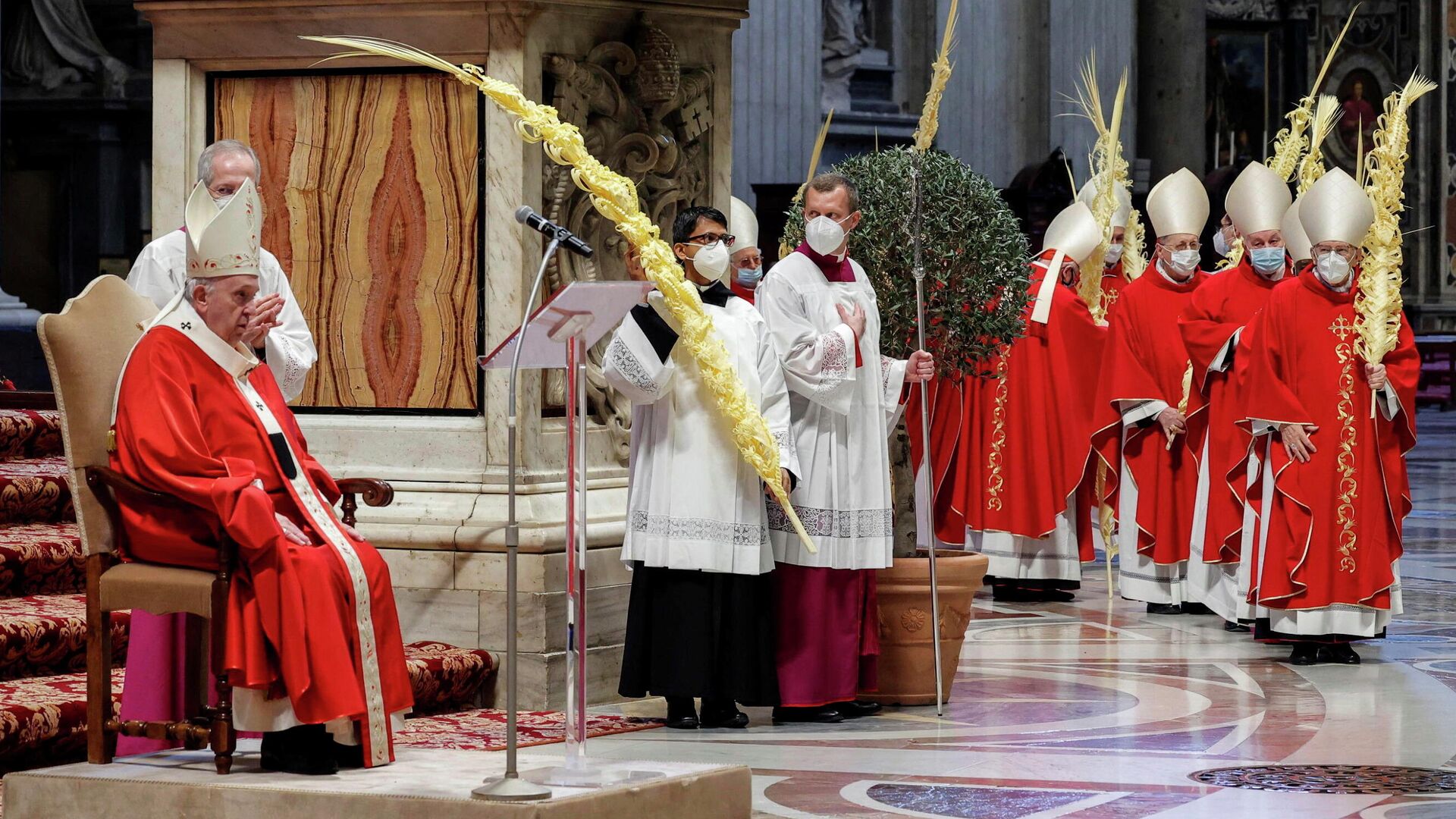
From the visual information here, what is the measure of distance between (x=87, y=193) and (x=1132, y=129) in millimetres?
9518

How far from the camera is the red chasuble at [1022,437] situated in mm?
10633

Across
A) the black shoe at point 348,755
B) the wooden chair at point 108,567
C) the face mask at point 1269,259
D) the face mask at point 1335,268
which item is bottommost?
the black shoe at point 348,755

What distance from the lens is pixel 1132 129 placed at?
19812 millimetres

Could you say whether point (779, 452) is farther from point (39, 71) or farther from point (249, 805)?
point (39, 71)

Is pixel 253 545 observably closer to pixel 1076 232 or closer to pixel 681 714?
pixel 681 714

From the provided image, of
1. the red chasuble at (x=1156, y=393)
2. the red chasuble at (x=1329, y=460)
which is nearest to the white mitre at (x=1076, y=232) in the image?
the red chasuble at (x=1156, y=393)

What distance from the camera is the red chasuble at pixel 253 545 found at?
479 cm

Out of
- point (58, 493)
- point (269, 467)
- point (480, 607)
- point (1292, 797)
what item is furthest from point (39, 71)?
point (1292, 797)

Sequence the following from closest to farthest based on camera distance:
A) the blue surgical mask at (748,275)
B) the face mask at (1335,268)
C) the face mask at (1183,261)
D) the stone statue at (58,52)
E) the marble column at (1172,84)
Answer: the blue surgical mask at (748,275) < the face mask at (1335,268) < the face mask at (1183,261) < the stone statue at (58,52) < the marble column at (1172,84)

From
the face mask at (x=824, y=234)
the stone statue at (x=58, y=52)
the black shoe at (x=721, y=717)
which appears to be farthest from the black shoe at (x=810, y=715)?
the stone statue at (x=58, y=52)

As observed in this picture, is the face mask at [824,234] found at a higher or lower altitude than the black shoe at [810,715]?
higher

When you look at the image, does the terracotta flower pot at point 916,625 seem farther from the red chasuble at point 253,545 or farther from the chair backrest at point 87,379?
the chair backrest at point 87,379

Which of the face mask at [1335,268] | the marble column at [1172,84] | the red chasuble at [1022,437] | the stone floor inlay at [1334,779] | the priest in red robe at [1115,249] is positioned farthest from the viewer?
the marble column at [1172,84]

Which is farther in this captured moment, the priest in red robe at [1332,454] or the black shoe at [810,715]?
the priest in red robe at [1332,454]
